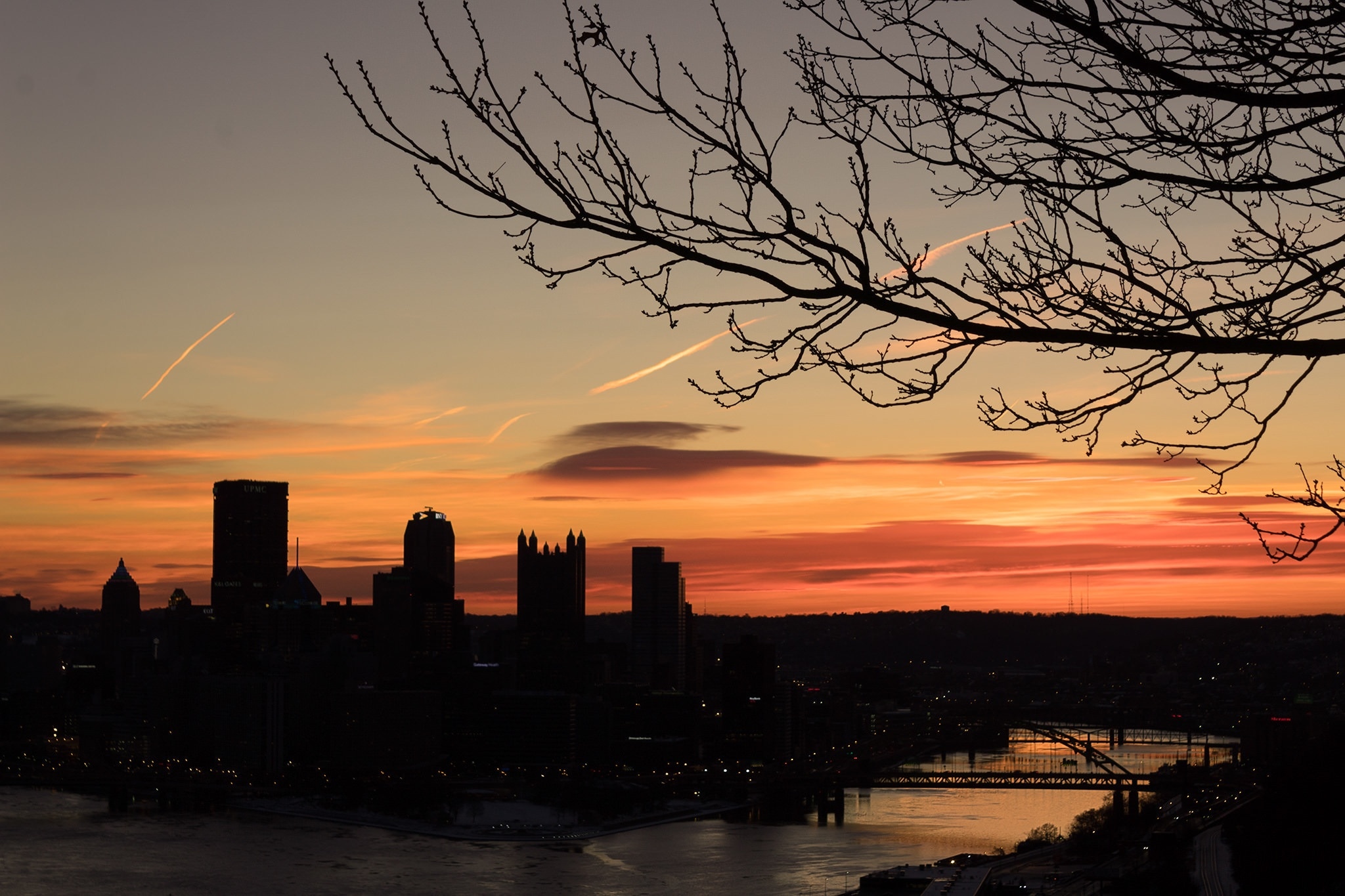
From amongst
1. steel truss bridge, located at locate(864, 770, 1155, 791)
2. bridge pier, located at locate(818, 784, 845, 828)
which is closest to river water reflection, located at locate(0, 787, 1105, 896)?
bridge pier, located at locate(818, 784, 845, 828)

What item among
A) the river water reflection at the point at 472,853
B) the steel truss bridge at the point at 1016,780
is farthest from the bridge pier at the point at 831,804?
the steel truss bridge at the point at 1016,780

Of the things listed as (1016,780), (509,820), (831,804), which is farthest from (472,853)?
(1016,780)

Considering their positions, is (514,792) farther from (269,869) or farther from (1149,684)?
(1149,684)

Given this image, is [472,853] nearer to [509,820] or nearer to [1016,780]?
[509,820]

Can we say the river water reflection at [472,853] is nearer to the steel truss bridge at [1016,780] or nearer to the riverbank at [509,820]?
the steel truss bridge at [1016,780]

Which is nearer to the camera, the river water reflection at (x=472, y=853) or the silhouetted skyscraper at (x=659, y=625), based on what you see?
the river water reflection at (x=472, y=853)

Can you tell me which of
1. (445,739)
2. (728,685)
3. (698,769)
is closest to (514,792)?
(698,769)

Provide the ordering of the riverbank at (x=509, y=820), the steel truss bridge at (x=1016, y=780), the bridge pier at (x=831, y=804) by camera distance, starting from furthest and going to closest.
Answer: the steel truss bridge at (x=1016, y=780) < the bridge pier at (x=831, y=804) < the riverbank at (x=509, y=820)

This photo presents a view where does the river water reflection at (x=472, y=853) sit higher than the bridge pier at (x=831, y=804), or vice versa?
the river water reflection at (x=472, y=853)

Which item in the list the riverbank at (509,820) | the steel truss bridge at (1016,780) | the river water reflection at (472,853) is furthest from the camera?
the steel truss bridge at (1016,780)
